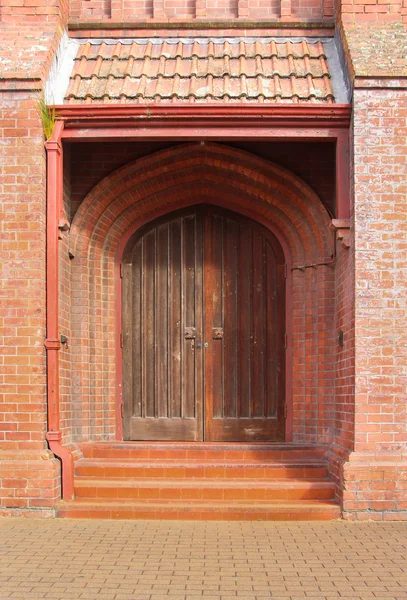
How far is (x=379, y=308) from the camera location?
7266 millimetres

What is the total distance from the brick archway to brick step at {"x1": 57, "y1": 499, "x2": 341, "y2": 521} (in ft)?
4.01

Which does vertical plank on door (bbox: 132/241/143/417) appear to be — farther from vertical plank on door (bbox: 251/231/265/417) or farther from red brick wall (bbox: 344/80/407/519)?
red brick wall (bbox: 344/80/407/519)

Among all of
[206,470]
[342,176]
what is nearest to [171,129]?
[342,176]

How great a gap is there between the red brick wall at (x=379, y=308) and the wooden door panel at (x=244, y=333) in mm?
1818

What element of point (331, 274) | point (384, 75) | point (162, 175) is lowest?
point (331, 274)

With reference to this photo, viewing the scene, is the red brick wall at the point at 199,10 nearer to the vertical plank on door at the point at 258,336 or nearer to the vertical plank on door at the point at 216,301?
the vertical plank on door at the point at 216,301

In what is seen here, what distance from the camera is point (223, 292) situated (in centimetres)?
910

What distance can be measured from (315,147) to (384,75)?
4.55 feet

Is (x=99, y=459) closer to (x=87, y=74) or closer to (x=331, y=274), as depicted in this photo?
(x=331, y=274)

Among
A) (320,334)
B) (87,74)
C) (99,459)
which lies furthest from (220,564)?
(87,74)

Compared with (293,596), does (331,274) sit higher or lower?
higher

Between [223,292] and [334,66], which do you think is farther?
[223,292]

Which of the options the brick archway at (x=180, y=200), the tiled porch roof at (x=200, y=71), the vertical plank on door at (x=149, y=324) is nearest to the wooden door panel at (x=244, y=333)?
the brick archway at (x=180, y=200)

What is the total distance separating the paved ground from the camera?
5.14 meters
